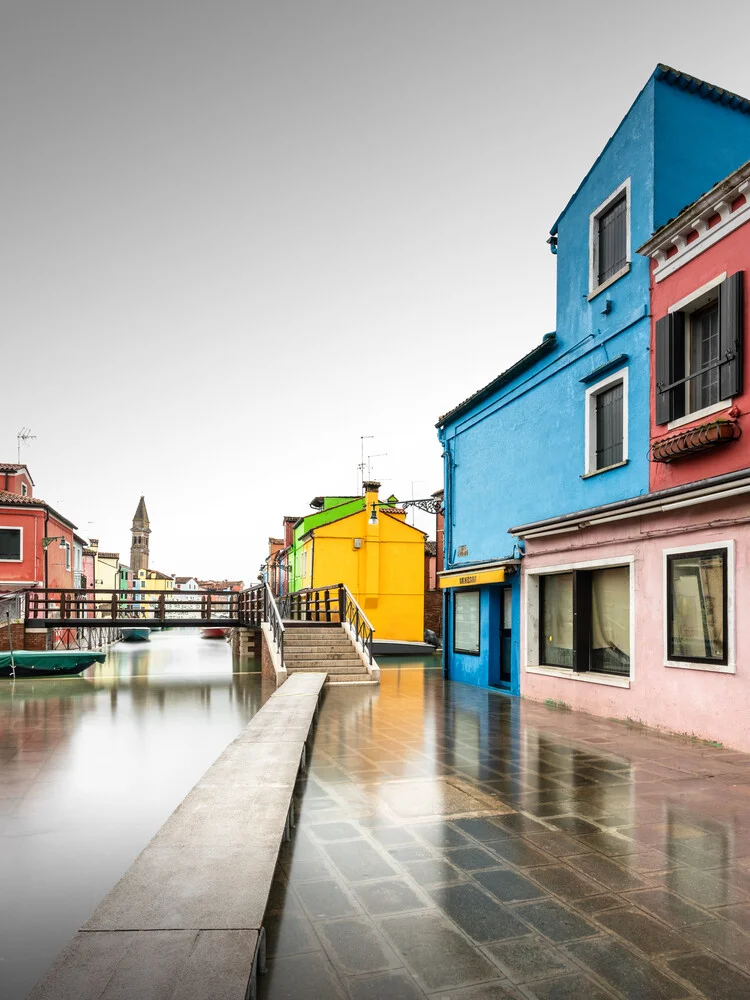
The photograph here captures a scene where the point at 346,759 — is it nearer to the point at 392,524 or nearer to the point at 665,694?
the point at 665,694

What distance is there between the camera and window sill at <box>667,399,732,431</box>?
8125 millimetres

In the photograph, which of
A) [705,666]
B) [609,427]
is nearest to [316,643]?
[609,427]

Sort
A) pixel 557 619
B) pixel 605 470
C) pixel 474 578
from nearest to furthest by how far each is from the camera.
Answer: pixel 605 470 < pixel 557 619 < pixel 474 578

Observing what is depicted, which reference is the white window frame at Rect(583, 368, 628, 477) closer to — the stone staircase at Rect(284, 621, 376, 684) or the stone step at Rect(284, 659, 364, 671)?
the stone staircase at Rect(284, 621, 376, 684)

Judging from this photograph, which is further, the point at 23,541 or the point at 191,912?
the point at 23,541

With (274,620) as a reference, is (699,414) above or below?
above

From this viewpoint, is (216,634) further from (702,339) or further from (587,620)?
(702,339)

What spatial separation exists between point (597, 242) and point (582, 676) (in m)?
6.78

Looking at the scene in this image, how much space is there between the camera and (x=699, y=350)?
29.5 ft

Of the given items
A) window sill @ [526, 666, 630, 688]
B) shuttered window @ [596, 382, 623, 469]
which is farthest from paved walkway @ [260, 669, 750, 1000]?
shuttered window @ [596, 382, 623, 469]

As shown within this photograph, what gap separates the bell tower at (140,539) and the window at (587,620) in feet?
267

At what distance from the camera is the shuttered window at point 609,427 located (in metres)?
10.5

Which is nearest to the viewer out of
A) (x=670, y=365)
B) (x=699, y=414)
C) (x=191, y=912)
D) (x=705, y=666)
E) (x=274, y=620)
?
(x=191, y=912)

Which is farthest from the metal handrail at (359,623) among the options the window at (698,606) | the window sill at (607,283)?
the window sill at (607,283)
